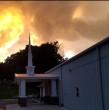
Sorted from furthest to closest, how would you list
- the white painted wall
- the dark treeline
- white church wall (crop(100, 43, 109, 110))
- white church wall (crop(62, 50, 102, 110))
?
the dark treeline → white church wall (crop(62, 50, 102, 110)) → the white painted wall → white church wall (crop(100, 43, 109, 110))

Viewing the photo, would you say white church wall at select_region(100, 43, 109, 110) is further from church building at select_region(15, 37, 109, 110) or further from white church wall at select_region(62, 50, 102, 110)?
white church wall at select_region(62, 50, 102, 110)

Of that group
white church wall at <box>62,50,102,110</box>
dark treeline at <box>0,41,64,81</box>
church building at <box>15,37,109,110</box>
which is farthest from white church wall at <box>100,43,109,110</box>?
dark treeline at <box>0,41,64,81</box>

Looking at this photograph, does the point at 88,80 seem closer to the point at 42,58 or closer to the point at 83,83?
the point at 83,83

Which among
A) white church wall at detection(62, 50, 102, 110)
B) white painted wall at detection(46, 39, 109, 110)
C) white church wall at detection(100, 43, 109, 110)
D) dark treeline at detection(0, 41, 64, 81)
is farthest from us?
dark treeline at detection(0, 41, 64, 81)

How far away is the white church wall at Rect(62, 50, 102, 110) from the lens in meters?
18.8

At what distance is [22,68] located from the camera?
73.1 m

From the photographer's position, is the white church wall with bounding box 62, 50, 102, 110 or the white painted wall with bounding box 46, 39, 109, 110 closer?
the white painted wall with bounding box 46, 39, 109, 110

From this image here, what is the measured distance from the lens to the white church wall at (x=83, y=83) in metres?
18.8

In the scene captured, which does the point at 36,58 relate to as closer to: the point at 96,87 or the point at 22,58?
the point at 22,58

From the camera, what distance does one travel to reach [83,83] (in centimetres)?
2222

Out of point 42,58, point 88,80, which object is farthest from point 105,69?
point 42,58

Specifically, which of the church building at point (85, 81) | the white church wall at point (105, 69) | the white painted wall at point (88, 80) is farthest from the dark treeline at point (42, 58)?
the white church wall at point (105, 69)

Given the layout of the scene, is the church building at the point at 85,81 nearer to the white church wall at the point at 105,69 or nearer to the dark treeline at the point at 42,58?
the white church wall at the point at 105,69

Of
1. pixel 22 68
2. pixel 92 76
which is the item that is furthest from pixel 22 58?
pixel 92 76
